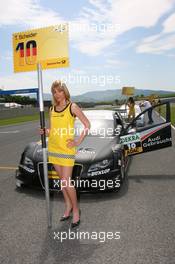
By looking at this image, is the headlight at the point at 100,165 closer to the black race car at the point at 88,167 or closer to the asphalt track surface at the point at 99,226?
the black race car at the point at 88,167

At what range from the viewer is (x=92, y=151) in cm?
518

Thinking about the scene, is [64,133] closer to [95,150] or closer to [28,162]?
[95,150]

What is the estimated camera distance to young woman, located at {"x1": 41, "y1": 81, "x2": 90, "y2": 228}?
3879 mm

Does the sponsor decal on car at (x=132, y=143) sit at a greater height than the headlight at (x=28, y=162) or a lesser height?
greater

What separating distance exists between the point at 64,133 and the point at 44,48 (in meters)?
1.16

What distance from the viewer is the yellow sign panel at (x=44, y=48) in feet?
13.1

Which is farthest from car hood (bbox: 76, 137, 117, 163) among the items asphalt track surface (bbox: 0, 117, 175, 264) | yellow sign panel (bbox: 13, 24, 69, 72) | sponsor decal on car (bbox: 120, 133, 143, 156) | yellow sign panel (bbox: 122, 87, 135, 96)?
yellow sign panel (bbox: 122, 87, 135, 96)

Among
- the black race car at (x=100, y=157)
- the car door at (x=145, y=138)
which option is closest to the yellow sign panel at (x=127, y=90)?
the black race car at (x=100, y=157)

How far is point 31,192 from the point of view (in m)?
5.33

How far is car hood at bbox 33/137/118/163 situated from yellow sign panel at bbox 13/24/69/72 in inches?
60.8

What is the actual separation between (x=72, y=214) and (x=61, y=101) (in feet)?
5.32

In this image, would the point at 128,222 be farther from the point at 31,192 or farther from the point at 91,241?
the point at 31,192

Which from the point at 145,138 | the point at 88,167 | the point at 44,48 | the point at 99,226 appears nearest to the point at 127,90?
the point at 145,138

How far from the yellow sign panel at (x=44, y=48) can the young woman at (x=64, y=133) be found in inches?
14.2
